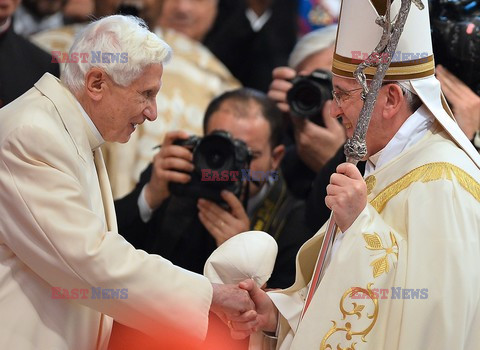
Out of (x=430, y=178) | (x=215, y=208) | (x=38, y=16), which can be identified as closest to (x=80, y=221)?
(x=430, y=178)

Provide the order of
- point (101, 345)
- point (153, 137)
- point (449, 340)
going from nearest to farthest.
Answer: point (449, 340), point (101, 345), point (153, 137)

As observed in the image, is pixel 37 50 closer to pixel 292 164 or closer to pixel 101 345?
pixel 292 164

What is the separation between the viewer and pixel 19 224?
3316 millimetres

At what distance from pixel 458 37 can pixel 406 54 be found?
2.76 ft

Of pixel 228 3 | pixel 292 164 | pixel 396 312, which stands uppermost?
pixel 228 3

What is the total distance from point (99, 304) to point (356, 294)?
879 mm


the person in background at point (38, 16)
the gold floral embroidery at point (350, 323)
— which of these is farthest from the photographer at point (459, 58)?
the person in background at point (38, 16)

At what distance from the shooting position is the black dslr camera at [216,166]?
438 cm

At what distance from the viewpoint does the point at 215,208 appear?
4539 millimetres

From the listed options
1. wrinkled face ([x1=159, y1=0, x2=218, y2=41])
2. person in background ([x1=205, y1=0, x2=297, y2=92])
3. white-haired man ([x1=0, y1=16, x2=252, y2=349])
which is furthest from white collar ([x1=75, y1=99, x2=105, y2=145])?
person in background ([x1=205, y1=0, x2=297, y2=92])

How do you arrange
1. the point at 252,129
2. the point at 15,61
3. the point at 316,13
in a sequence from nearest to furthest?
Answer: the point at 252,129 → the point at 15,61 → the point at 316,13

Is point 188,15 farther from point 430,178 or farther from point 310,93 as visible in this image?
point 430,178

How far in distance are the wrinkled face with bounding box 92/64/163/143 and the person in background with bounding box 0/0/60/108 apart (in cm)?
167

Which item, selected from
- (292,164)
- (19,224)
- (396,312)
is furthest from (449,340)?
(292,164)
